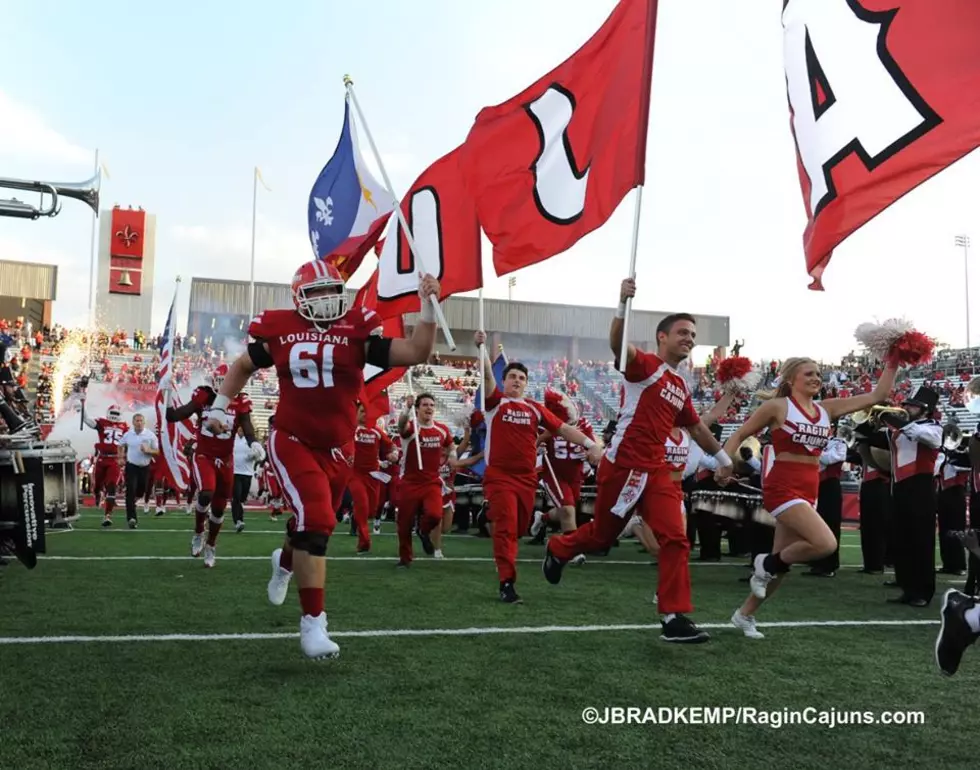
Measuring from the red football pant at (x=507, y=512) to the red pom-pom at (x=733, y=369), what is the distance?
1.95m

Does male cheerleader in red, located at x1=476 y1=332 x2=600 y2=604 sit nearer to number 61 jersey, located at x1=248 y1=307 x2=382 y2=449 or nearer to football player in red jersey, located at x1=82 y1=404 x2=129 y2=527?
number 61 jersey, located at x1=248 y1=307 x2=382 y2=449

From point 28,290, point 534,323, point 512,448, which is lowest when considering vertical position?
point 512,448

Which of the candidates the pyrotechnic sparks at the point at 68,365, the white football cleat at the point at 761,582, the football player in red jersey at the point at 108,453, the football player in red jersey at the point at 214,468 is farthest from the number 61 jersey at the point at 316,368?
the pyrotechnic sparks at the point at 68,365

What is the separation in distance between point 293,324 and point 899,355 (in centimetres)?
434

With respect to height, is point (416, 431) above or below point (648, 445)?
above

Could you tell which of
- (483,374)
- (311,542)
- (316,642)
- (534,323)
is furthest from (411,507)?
(534,323)

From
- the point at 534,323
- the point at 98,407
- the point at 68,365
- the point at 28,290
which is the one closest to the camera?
the point at 98,407

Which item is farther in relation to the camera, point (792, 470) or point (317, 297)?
point (792, 470)

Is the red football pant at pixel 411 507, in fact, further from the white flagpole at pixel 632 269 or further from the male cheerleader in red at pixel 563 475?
the white flagpole at pixel 632 269

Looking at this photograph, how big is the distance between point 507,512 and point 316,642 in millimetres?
3314

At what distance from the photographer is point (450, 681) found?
4582 mm

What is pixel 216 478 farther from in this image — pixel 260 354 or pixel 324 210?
pixel 260 354

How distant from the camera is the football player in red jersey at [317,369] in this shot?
16.9 ft

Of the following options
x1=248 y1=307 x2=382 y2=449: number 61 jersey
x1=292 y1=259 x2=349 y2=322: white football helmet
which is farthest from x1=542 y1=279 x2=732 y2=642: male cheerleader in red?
x1=292 y1=259 x2=349 y2=322: white football helmet
